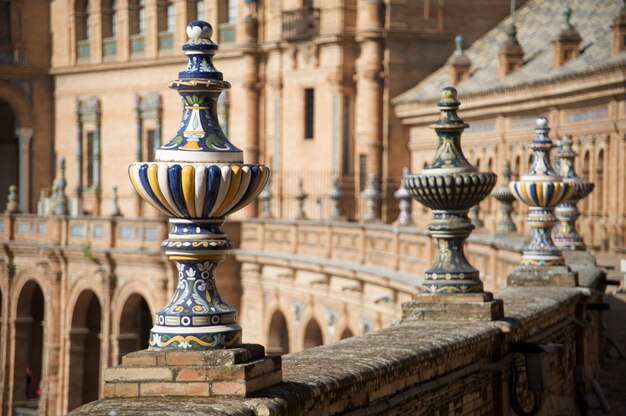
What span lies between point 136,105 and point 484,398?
4247 centimetres

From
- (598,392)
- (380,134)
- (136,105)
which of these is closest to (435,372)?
(598,392)

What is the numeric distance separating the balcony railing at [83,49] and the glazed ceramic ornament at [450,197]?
148 ft

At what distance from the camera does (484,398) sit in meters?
11.8

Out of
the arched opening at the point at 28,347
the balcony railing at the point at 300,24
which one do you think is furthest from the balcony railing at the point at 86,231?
the balcony railing at the point at 300,24

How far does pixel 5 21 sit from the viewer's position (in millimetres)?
57906

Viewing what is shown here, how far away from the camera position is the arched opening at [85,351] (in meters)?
43.5

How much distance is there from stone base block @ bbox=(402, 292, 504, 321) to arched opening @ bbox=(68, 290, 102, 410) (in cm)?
3162

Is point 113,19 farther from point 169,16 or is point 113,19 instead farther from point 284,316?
point 284,316

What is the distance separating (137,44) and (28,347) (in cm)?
1212

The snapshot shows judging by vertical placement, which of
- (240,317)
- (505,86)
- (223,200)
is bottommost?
(240,317)

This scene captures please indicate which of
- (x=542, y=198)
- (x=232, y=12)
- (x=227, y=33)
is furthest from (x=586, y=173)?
(x=232, y=12)

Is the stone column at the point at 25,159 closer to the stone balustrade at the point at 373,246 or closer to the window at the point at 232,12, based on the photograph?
the window at the point at 232,12

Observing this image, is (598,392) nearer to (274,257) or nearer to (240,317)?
(274,257)

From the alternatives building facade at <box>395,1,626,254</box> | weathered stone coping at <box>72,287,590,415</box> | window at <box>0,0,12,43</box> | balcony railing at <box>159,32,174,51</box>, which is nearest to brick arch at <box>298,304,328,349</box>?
building facade at <box>395,1,626,254</box>
